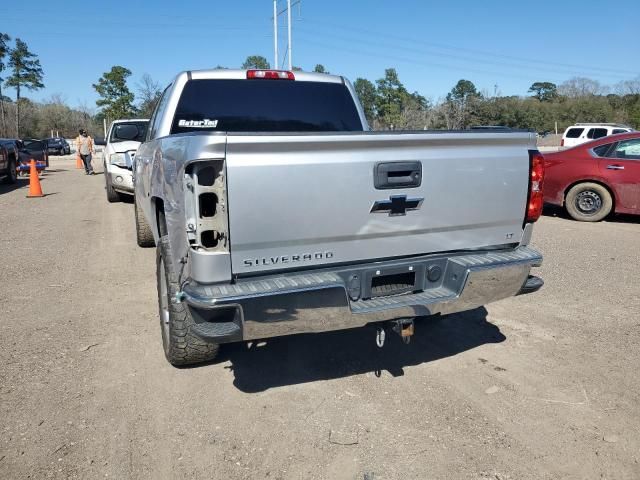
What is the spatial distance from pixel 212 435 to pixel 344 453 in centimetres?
76

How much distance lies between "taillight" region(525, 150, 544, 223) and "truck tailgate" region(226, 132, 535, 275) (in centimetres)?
6

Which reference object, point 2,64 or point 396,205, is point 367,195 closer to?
point 396,205

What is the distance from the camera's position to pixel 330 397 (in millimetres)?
3375

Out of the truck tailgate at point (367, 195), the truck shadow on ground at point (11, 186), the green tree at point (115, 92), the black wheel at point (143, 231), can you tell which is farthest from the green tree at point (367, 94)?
the truck tailgate at point (367, 195)

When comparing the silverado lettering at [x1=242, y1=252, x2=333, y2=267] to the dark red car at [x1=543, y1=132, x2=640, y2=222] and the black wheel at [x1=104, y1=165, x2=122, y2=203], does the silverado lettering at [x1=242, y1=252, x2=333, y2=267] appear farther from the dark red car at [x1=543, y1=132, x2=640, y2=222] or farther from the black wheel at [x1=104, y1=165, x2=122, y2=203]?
the black wheel at [x1=104, y1=165, x2=122, y2=203]

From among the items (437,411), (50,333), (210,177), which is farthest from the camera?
(50,333)

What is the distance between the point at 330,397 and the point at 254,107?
2.60m

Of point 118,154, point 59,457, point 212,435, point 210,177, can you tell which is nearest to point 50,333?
point 59,457

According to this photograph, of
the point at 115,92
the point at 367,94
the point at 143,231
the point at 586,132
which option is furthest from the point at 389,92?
the point at 143,231

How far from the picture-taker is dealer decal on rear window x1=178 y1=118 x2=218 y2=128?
14.8 ft

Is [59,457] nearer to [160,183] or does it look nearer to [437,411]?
[160,183]

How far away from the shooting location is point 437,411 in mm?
3199

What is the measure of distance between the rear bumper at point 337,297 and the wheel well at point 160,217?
1.37 m

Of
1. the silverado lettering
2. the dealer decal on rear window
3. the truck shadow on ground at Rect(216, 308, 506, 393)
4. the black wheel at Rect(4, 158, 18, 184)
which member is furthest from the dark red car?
the black wheel at Rect(4, 158, 18, 184)
